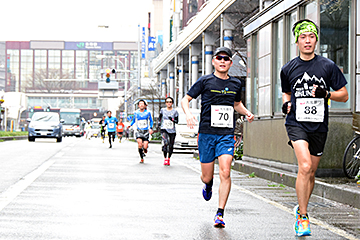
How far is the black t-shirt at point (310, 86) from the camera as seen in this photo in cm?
634

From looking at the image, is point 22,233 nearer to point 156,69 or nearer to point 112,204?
point 112,204

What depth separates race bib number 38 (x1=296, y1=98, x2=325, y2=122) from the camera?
6.34m

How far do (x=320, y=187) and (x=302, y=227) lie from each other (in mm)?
3701

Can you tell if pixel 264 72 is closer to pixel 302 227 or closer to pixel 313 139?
pixel 313 139

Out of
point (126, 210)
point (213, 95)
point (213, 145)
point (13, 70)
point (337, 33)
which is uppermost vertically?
point (13, 70)

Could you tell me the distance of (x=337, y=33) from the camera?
11.7 metres

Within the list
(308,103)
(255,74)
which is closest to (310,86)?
(308,103)

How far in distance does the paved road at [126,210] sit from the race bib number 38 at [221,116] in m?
1.09

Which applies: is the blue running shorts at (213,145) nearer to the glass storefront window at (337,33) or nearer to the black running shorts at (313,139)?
the black running shorts at (313,139)

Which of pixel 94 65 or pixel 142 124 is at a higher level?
pixel 94 65

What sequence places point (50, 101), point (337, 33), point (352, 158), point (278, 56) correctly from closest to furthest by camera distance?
1. point (352, 158)
2. point (337, 33)
3. point (278, 56)
4. point (50, 101)

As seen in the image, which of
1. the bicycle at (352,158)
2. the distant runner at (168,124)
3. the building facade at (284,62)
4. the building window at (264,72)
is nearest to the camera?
the bicycle at (352,158)

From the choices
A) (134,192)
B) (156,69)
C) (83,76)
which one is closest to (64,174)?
(134,192)

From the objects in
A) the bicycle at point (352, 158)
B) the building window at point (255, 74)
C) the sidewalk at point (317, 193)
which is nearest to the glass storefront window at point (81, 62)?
the building window at point (255, 74)
